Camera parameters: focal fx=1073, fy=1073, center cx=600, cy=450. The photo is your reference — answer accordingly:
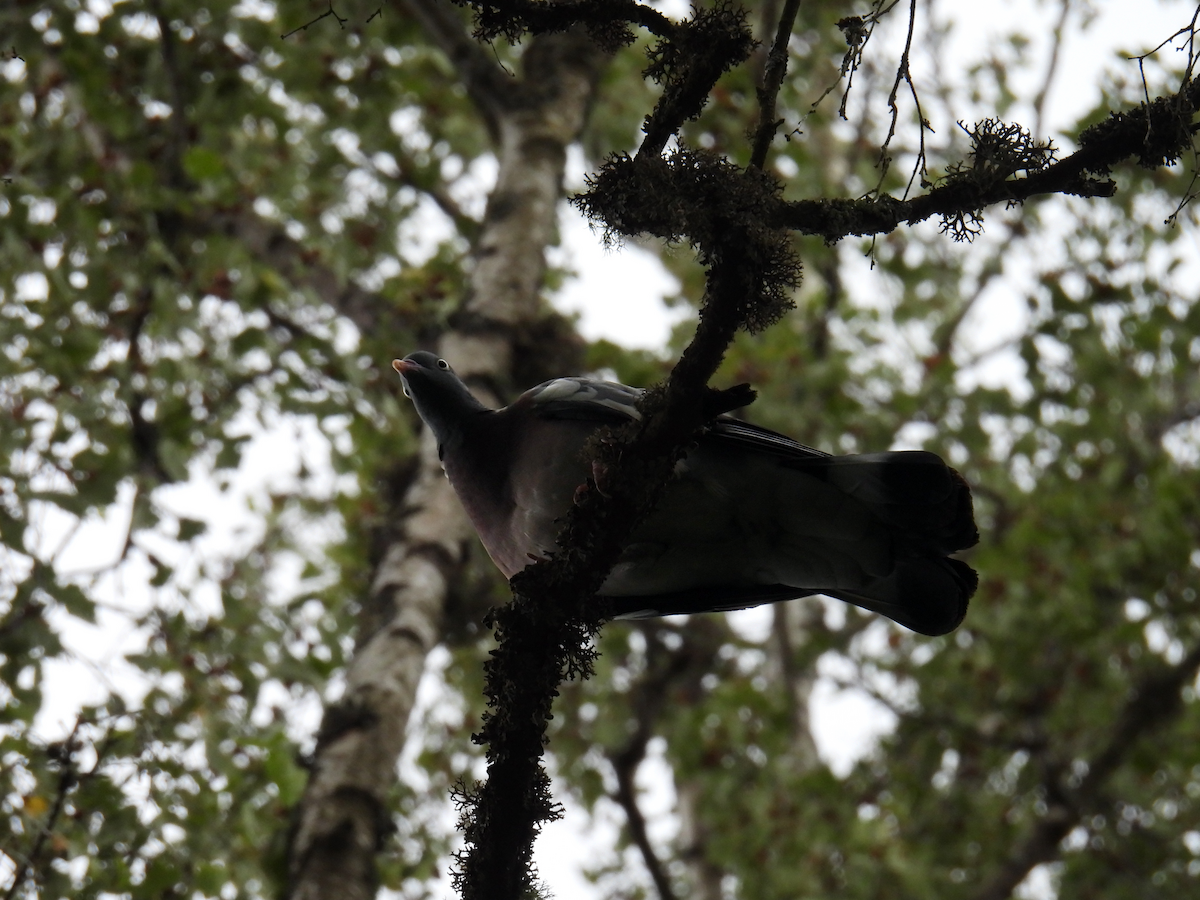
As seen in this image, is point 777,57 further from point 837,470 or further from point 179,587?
point 179,587

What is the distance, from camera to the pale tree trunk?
356 cm

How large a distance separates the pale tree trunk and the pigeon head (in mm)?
878

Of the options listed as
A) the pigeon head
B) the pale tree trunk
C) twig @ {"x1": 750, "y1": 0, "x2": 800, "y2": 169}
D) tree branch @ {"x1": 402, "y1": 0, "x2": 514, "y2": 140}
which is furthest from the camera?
tree branch @ {"x1": 402, "y1": 0, "x2": 514, "y2": 140}

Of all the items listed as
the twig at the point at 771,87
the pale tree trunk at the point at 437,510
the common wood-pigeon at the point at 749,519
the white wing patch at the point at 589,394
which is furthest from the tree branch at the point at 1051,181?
the pale tree trunk at the point at 437,510

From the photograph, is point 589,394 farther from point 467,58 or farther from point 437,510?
point 467,58

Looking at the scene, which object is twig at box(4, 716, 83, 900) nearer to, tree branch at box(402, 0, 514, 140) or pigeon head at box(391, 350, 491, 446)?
pigeon head at box(391, 350, 491, 446)

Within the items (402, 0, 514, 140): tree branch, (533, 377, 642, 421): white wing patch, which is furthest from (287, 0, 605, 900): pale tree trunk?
(533, 377, 642, 421): white wing patch

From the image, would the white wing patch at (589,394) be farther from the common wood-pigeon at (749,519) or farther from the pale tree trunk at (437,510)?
the pale tree trunk at (437,510)

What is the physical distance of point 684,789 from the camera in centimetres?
839

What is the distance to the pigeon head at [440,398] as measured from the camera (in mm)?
3455

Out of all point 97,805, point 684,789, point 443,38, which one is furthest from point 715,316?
point 684,789

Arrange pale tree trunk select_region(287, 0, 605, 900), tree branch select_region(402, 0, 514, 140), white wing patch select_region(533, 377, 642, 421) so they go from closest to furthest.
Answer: white wing patch select_region(533, 377, 642, 421), pale tree trunk select_region(287, 0, 605, 900), tree branch select_region(402, 0, 514, 140)

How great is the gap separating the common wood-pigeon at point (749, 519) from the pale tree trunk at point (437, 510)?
0.97 m

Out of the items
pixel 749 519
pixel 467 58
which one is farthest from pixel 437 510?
pixel 467 58
